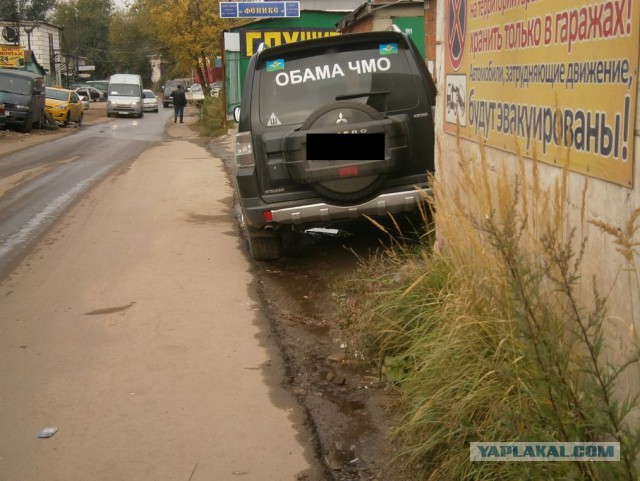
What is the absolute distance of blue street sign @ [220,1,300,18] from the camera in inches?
989

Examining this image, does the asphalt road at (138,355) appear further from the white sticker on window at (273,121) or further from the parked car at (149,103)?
the parked car at (149,103)

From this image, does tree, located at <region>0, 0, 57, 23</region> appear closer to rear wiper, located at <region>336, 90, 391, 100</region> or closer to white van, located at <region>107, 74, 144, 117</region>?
white van, located at <region>107, 74, 144, 117</region>

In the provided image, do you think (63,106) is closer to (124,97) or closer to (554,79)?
(124,97)

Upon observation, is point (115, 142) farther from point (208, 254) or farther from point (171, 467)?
point (171, 467)

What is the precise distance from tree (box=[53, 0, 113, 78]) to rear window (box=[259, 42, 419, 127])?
9059 cm

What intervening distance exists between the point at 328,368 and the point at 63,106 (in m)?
32.7

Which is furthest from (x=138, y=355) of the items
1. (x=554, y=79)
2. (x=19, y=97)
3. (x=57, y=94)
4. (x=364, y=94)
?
(x=57, y=94)

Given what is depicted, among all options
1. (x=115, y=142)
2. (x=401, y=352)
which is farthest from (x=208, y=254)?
(x=115, y=142)

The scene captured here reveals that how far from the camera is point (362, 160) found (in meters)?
7.37

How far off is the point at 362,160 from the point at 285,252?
2187mm

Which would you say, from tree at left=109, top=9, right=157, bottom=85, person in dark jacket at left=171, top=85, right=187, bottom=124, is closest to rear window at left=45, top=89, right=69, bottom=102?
person in dark jacket at left=171, top=85, right=187, bottom=124

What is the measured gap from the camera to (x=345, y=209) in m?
7.56

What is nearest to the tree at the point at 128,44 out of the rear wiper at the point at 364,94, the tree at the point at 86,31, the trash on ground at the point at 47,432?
the tree at the point at 86,31

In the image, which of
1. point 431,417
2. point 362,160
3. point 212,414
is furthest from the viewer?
point 362,160
